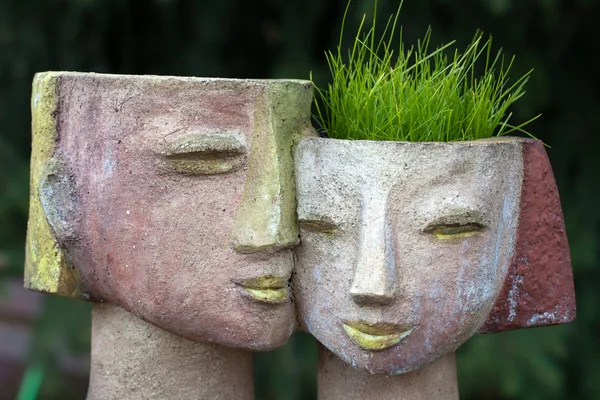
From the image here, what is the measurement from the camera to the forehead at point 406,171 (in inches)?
59.3

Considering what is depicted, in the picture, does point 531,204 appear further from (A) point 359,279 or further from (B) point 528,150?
(A) point 359,279

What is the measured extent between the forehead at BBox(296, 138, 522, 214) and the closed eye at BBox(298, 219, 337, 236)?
0.03m

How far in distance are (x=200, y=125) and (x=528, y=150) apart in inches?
27.3

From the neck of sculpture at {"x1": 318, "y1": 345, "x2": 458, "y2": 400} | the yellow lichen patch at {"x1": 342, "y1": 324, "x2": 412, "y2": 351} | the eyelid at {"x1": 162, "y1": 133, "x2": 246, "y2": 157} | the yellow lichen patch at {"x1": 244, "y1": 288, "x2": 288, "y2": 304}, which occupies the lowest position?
the neck of sculpture at {"x1": 318, "y1": 345, "x2": 458, "y2": 400}

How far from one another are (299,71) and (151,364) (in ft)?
3.64

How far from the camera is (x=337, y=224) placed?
5.11 ft

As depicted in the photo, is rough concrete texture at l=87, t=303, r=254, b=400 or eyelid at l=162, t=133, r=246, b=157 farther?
rough concrete texture at l=87, t=303, r=254, b=400

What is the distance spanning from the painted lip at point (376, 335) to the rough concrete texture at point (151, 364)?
1.29 ft

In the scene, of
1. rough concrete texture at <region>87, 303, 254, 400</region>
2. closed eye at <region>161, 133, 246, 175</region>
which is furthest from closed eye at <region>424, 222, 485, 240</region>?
rough concrete texture at <region>87, 303, 254, 400</region>

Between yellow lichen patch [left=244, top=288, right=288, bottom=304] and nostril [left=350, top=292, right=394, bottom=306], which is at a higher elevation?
nostril [left=350, top=292, right=394, bottom=306]

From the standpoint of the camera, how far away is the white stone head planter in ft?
5.12

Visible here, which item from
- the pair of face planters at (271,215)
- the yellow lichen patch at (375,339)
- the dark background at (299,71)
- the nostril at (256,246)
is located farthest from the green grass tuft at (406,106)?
the dark background at (299,71)

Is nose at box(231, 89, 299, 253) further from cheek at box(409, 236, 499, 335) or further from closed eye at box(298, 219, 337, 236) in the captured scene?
→ cheek at box(409, 236, 499, 335)

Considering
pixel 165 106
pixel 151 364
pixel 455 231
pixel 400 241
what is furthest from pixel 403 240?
pixel 151 364
